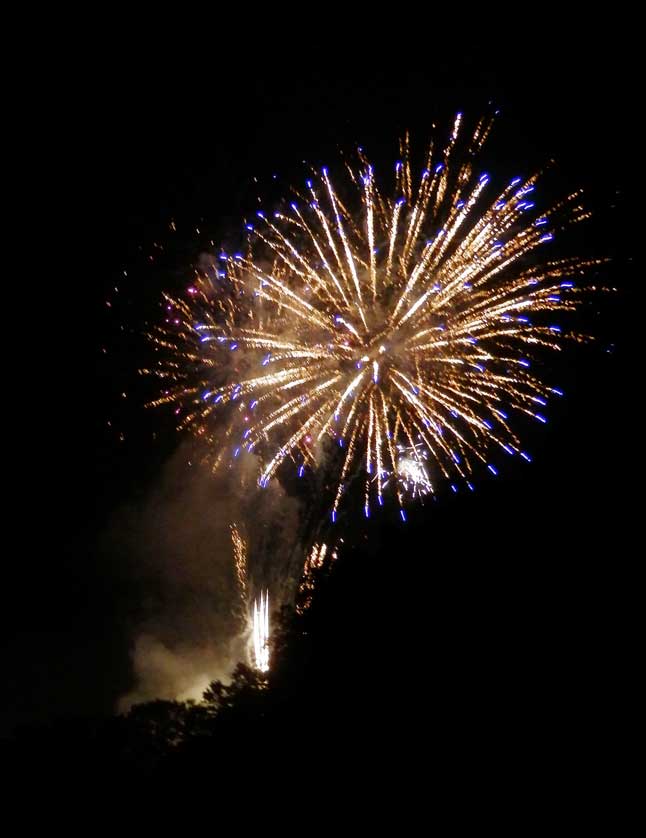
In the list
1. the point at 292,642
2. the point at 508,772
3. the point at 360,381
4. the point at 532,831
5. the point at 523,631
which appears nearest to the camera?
the point at 532,831

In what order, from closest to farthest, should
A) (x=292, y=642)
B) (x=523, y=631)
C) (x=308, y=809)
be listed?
(x=308, y=809) < (x=523, y=631) < (x=292, y=642)

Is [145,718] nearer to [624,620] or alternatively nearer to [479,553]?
[479,553]

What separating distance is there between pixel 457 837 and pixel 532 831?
0.85 meters

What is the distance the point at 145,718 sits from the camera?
12695 millimetres

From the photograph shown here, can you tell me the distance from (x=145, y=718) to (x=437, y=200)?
11760mm

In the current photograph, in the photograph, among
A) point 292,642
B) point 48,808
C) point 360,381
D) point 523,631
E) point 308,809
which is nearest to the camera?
point 308,809

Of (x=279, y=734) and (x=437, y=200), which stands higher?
(x=437, y=200)

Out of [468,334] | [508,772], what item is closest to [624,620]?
[508,772]

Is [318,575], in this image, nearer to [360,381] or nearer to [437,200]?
[360,381]

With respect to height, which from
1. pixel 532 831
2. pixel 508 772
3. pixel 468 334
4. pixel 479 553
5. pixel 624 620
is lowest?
pixel 532 831

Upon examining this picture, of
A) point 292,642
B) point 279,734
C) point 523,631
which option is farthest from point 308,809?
point 292,642

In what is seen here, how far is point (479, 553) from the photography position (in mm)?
10281

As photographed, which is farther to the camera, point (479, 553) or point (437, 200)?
point (479, 553)

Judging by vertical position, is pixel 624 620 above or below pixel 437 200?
below
